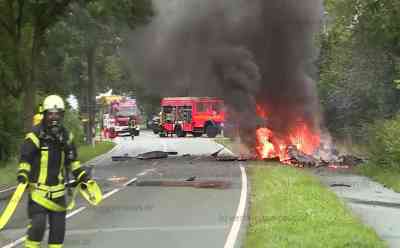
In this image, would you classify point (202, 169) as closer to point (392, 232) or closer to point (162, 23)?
point (162, 23)

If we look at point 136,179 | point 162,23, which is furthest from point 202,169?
point 162,23

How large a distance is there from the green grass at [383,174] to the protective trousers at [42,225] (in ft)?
31.3

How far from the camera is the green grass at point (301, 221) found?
8.30 metres

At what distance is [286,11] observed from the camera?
27500 mm

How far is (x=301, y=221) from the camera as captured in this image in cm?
979

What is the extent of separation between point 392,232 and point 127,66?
20.7 meters

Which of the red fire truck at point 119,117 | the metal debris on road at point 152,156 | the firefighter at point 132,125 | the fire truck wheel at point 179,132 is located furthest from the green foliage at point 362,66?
the red fire truck at point 119,117

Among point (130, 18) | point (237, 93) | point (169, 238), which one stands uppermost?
point (130, 18)

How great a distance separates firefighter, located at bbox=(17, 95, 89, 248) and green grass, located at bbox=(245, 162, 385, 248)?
8.75 ft

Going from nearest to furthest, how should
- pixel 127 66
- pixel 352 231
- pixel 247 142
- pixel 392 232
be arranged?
1. pixel 352 231
2. pixel 392 232
3. pixel 247 142
4. pixel 127 66

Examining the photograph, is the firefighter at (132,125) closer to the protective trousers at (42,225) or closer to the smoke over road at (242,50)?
the smoke over road at (242,50)

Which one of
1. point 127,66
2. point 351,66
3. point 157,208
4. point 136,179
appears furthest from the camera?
point 127,66

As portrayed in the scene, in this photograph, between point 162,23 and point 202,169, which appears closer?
point 202,169

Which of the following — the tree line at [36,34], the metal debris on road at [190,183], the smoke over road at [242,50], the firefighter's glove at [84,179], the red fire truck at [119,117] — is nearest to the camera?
the firefighter's glove at [84,179]
